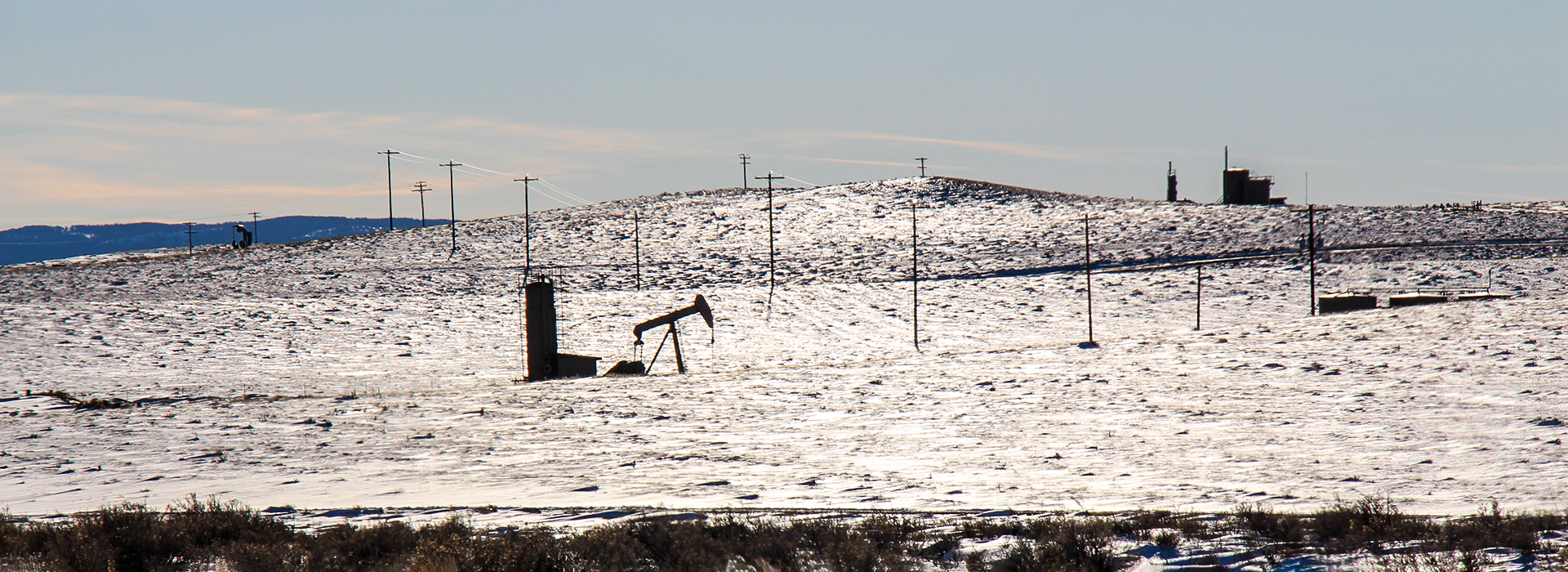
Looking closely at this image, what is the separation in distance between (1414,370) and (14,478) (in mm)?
20748

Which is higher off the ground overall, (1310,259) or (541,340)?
(1310,259)

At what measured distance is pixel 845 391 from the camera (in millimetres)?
20266

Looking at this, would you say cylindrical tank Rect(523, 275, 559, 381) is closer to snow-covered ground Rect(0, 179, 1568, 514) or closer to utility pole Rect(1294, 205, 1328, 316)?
snow-covered ground Rect(0, 179, 1568, 514)

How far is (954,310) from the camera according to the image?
4162 cm

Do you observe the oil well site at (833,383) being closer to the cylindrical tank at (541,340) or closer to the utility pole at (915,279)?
the cylindrical tank at (541,340)

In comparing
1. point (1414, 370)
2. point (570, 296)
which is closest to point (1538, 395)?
point (1414, 370)

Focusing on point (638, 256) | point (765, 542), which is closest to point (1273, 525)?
point (765, 542)

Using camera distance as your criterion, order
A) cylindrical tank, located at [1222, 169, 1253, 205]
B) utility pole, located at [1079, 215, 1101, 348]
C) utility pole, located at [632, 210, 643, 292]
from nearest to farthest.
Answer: utility pole, located at [1079, 215, 1101, 348]
utility pole, located at [632, 210, 643, 292]
cylindrical tank, located at [1222, 169, 1253, 205]

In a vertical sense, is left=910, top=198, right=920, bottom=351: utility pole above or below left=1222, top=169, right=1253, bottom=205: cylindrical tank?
below

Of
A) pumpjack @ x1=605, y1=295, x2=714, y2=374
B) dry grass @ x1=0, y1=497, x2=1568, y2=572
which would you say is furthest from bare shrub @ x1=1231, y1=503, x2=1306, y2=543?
pumpjack @ x1=605, y1=295, x2=714, y2=374

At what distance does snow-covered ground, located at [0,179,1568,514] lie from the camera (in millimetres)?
11992

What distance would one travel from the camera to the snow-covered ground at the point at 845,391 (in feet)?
39.3

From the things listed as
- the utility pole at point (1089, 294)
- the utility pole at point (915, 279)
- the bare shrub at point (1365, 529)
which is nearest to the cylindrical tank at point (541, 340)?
the utility pole at point (915, 279)

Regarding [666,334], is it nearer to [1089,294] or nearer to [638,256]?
[1089,294]
